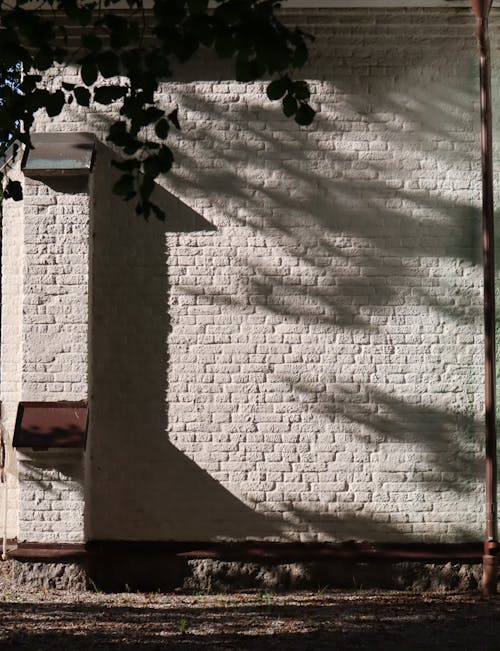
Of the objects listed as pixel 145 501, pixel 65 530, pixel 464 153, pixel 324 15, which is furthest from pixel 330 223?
pixel 65 530

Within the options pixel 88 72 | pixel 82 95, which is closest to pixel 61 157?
pixel 82 95

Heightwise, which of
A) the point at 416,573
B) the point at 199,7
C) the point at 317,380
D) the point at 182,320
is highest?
the point at 199,7

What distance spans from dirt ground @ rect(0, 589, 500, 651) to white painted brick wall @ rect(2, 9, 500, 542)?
0.57 meters

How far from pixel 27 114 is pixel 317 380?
3.53m

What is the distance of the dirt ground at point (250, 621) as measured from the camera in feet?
17.0

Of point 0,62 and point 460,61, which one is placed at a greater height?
point 460,61

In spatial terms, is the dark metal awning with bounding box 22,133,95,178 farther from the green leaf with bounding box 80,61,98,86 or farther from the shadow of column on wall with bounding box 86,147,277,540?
the green leaf with bounding box 80,61,98,86

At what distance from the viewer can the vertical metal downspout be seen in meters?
6.89

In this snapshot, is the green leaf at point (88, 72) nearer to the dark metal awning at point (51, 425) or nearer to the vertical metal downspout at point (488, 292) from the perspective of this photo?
the dark metal awning at point (51, 425)

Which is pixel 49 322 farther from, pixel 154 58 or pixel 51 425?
pixel 154 58

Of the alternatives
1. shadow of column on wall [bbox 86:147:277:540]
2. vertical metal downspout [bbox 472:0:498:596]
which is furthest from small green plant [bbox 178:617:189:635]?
vertical metal downspout [bbox 472:0:498:596]

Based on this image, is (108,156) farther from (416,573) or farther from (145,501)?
(416,573)

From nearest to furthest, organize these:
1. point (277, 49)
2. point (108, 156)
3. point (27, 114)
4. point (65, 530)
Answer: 1. point (277, 49)
2. point (27, 114)
3. point (65, 530)
4. point (108, 156)

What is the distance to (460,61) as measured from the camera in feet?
23.8
